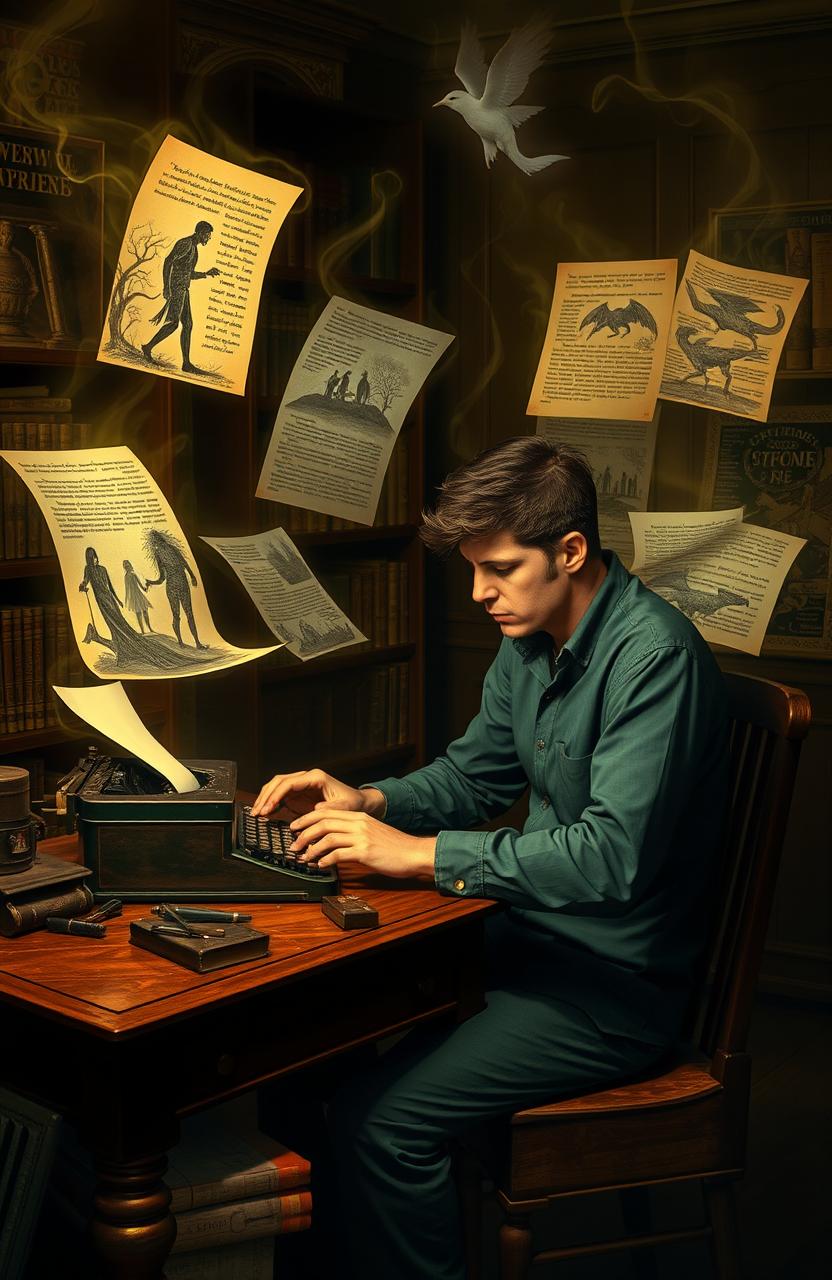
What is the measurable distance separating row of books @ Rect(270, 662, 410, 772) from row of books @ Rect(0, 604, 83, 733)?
2.32 feet

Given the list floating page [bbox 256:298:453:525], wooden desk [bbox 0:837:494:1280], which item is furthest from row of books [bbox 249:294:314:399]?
wooden desk [bbox 0:837:494:1280]

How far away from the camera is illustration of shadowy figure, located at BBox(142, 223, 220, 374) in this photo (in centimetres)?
225

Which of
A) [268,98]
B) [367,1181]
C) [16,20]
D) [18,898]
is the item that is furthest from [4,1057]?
[268,98]

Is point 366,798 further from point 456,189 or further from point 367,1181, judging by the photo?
point 456,189

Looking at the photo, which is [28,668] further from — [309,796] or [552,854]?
[552,854]

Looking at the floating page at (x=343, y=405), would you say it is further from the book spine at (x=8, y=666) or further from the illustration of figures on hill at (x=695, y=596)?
the illustration of figures on hill at (x=695, y=596)

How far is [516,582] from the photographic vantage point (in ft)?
6.25

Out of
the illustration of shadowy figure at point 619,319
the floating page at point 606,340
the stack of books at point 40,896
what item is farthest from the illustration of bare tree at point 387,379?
the stack of books at point 40,896

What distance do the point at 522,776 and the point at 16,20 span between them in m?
1.64

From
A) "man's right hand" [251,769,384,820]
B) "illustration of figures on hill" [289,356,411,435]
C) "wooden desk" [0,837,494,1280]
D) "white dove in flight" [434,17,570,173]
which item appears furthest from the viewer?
"illustration of figures on hill" [289,356,411,435]

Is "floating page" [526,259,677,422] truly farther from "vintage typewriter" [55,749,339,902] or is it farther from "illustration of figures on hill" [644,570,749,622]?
"vintage typewriter" [55,749,339,902]

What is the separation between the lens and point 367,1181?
176cm

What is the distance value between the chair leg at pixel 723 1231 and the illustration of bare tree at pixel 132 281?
1.51 metres

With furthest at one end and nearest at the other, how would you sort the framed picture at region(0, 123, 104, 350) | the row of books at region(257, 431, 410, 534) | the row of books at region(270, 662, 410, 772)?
the row of books at region(270, 662, 410, 772)
the row of books at region(257, 431, 410, 534)
the framed picture at region(0, 123, 104, 350)
